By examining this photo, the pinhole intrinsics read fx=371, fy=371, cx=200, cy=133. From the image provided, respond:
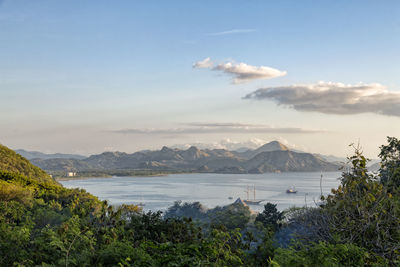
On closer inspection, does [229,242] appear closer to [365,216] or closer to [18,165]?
[365,216]

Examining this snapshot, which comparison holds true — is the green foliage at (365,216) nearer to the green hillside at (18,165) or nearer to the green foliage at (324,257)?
the green foliage at (324,257)

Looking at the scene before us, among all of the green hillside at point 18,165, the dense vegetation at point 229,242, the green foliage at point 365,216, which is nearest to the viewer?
the dense vegetation at point 229,242

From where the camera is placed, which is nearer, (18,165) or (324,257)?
(324,257)

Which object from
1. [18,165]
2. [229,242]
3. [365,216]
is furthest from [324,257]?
[18,165]

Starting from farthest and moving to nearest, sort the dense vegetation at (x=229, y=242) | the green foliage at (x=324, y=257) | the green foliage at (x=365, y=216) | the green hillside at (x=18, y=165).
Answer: the green hillside at (x=18, y=165) < the green foliage at (x=365, y=216) < the dense vegetation at (x=229, y=242) < the green foliage at (x=324, y=257)

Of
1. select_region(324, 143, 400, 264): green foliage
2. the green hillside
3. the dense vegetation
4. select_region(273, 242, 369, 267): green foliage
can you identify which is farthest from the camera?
the green hillside

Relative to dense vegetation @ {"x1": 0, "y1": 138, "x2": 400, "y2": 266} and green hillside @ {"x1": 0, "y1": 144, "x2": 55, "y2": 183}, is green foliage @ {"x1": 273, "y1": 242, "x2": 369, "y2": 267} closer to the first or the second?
dense vegetation @ {"x1": 0, "y1": 138, "x2": 400, "y2": 266}

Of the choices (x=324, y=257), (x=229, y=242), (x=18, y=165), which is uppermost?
(x=324, y=257)

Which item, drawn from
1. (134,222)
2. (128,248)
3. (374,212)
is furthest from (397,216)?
(134,222)

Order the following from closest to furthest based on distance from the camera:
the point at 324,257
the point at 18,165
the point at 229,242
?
the point at 324,257 → the point at 229,242 → the point at 18,165

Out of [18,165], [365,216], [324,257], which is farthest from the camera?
[18,165]

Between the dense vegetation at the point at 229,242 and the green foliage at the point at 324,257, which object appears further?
the dense vegetation at the point at 229,242

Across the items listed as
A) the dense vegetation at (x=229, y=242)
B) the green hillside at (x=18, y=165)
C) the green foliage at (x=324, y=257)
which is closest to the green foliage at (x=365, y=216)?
the dense vegetation at (x=229, y=242)

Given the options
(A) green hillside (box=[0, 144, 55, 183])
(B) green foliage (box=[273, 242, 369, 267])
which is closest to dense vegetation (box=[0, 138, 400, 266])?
(B) green foliage (box=[273, 242, 369, 267])
